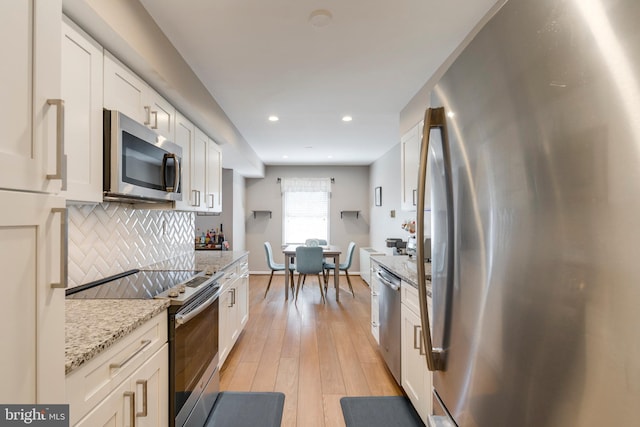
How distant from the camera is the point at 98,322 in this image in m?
1.08

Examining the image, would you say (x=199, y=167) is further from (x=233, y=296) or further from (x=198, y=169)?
(x=233, y=296)

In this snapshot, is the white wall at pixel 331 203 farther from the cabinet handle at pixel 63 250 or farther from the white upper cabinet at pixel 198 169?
the cabinet handle at pixel 63 250

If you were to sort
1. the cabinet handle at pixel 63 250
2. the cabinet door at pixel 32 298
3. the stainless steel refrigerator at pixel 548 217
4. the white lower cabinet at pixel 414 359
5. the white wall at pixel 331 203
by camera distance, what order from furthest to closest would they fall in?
the white wall at pixel 331 203, the white lower cabinet at pixel 414 359, the cabinet handle at pixel 63 250, the cabinet door at pixel 32 298, the stainless steel refrigerator at pixel 548 217

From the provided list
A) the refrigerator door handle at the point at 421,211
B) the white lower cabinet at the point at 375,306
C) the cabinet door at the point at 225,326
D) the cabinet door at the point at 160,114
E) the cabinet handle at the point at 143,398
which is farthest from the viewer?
the white lower cabinet at the point at 375,306

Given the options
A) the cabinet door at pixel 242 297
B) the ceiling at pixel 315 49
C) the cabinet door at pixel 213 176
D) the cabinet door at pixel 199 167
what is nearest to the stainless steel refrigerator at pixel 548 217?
the ceiling at pixel 315 49

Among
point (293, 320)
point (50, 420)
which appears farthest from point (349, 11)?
point (293, 320)

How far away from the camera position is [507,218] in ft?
1.79

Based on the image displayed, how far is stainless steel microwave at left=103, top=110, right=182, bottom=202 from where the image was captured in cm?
135

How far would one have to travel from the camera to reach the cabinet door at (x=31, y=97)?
576 mm

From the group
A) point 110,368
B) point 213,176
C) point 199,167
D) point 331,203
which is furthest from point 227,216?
point 110,368

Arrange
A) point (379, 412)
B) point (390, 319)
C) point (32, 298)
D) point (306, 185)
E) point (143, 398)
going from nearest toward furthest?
point (32, 298) → point (143, 398) → point (379, 412) → point (390, 319) → point (306, 185)

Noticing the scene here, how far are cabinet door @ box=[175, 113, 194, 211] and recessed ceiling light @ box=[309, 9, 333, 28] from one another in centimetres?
125

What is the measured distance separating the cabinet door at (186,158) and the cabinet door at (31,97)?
1524mm

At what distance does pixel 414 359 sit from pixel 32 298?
1873mm
